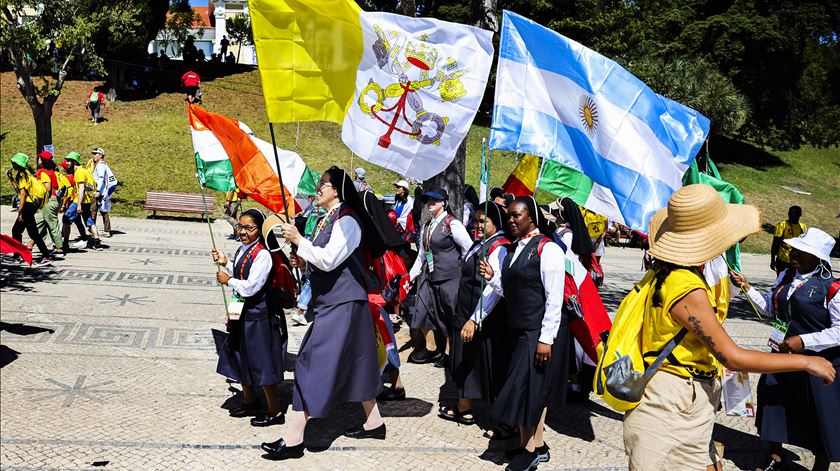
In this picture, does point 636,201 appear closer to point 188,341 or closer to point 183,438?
point 183,438

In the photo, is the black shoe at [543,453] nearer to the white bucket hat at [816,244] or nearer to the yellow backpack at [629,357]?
the yellow backpack at [629,357]

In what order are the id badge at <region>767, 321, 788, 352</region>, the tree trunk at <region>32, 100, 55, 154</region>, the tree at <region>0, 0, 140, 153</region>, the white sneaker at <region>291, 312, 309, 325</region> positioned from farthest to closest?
the tree trunk at <region>32, 100, 55, 154</region> < the tree at <region>0, 0, 140, 153</region> < the white sneaker at <region>291, 312, 309, 325</region> < the id badge at <region>767, 321, 788, 352</region>

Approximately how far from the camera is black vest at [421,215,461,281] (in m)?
7.51

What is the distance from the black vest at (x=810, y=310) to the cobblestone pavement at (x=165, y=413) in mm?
1156

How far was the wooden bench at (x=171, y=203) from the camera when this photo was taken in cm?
2012

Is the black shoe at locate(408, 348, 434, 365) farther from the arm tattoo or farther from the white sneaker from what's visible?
the arm tattoo

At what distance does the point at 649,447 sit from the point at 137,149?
26726 millimetres

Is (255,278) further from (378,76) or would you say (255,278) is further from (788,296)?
(788,296)

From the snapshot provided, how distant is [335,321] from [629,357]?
2515 millimetres

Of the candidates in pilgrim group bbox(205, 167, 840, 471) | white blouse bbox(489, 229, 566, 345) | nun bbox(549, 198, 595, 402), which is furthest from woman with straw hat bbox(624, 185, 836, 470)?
nun bbox(549, 198, 595, 402)

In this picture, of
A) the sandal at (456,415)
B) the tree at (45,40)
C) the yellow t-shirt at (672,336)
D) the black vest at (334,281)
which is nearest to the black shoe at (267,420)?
the black vest at (334,281)

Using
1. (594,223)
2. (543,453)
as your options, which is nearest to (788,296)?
(543,453)

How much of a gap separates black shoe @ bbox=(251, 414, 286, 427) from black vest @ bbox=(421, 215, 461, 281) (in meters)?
2.29

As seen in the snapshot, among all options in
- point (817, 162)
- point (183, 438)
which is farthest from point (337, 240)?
point (817, 162)
